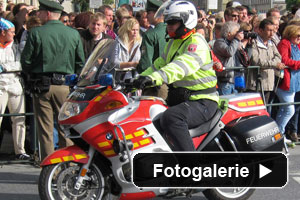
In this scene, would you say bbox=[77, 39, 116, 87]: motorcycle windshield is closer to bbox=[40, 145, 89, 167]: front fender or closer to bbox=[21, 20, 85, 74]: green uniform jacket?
bbox=[40, 145, 89, 167]: front fender

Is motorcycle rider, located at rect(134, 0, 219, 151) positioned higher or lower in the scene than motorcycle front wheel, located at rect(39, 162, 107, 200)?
higher

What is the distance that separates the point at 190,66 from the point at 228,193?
4.69 ft

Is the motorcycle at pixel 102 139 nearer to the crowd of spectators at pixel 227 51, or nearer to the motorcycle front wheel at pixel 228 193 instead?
the motorcycle front wheel at pixel 228 193

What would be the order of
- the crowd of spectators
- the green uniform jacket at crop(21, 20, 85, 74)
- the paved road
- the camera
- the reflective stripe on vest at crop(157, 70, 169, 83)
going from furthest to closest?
the camera < the crowd of spectators < the green uniform jacket at crop(21, 20, 85, 74) < the paved road < the reflective stripe on vest at crop(157, 70, 169, 83)

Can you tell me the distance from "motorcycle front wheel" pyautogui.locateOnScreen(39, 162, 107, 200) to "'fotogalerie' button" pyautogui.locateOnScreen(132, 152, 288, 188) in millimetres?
357

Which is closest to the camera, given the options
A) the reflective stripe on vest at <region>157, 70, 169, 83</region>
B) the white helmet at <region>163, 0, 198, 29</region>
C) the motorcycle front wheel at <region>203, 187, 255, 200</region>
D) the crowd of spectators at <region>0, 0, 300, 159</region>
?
the reflective stripe on vest at <region>157, 70, 169, 83</region>

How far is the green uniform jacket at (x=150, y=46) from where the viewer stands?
804cm

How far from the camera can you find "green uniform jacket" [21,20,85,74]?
7.17m

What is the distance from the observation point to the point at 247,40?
949cm

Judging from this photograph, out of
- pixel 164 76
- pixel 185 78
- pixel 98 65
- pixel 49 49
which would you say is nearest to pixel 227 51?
pixel 49 49

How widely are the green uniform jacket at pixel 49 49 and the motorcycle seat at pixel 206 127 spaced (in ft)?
7.44

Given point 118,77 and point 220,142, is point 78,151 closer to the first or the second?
point 118,77

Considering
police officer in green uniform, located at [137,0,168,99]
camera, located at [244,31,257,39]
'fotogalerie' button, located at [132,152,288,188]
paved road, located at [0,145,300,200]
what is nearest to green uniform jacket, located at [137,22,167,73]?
police officer in green uniform, located at [137,0,168,99]

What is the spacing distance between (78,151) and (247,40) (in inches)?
188
